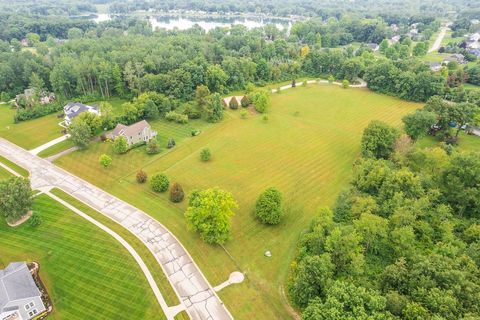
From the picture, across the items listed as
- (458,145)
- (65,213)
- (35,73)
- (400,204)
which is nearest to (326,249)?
(400,204)

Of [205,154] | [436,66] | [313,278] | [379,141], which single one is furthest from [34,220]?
[436,66]

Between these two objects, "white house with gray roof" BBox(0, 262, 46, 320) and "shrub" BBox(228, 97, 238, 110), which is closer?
"white house with gray roof" BBox(0, 262, 46, 320)

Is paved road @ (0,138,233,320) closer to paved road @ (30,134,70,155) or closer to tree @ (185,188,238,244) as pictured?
paved road @ (30,134,70,155)

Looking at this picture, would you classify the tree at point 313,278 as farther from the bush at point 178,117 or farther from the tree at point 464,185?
the bush at point 178,117

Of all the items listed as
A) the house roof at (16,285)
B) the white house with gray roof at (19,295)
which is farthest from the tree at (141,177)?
the white house with gray roof at (19,295)

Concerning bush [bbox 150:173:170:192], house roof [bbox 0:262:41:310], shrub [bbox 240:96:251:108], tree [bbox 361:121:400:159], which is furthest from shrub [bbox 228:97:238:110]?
house roof [bbox 0:262:41:310]
